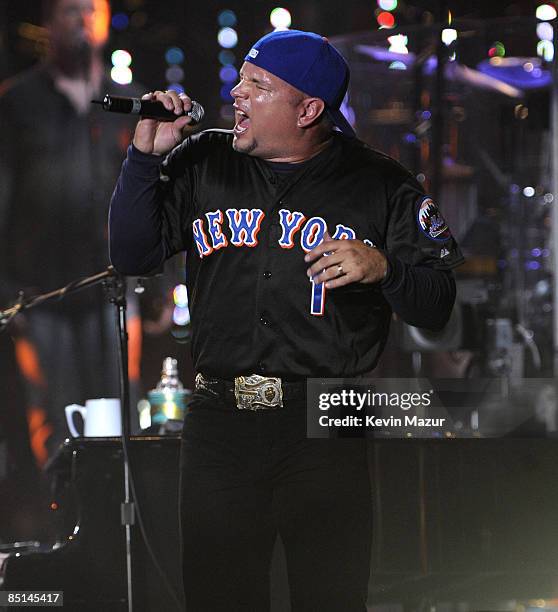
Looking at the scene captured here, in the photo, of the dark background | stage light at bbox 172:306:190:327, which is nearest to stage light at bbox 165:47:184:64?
the dark background

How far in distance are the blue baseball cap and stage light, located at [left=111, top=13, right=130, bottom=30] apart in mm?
2095

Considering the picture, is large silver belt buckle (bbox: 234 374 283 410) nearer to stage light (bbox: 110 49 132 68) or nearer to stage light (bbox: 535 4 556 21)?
stage light (bbox: 110 49 132 68)

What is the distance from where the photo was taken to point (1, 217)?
405 centimetres

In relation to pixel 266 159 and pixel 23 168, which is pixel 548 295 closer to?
pixel 23 168

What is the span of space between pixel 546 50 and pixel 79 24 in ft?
8.96

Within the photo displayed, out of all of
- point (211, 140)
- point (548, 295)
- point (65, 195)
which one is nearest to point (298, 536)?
point (211, 140)

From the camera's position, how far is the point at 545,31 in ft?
16.6

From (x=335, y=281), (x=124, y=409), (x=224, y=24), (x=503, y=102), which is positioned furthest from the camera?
(x=503, y=102)

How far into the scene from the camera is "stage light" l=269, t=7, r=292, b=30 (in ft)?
13.0

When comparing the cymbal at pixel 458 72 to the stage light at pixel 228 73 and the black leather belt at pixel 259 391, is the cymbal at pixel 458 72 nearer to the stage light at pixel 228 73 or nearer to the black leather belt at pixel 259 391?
the stage light at pixel 228 73

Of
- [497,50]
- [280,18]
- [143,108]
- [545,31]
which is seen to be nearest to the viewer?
[143,108]

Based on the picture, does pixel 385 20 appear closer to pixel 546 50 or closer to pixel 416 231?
pixel 546 50

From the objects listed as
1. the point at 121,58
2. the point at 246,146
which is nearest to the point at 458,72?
Answer: the point at 121,58

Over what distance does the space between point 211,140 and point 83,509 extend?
133cm
